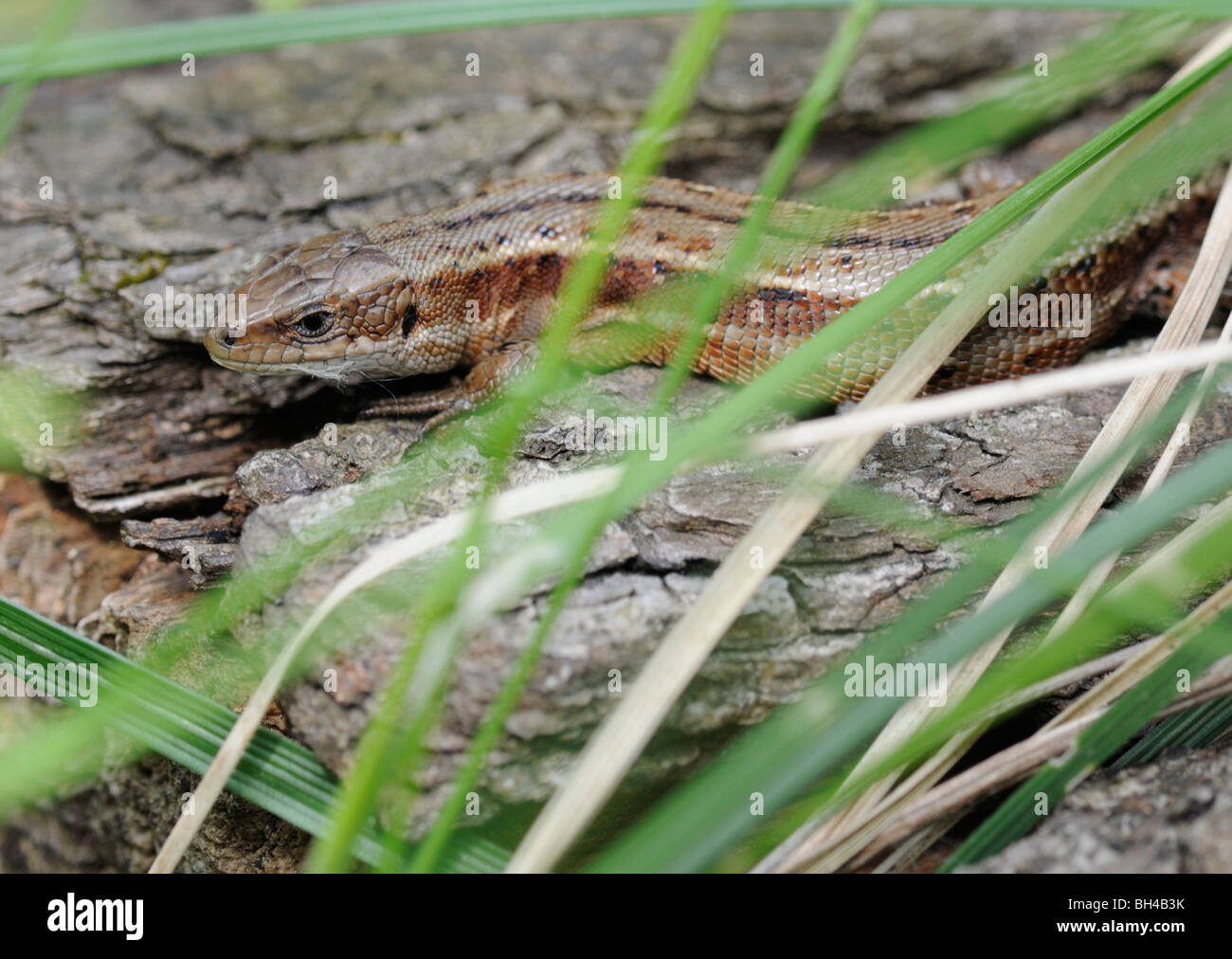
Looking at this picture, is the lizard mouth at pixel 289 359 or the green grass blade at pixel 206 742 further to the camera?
the lizard mouth at pixel 289 359

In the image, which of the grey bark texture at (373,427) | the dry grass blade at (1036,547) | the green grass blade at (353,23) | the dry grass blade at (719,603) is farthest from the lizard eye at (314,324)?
the dry grass blade at (1036,547)

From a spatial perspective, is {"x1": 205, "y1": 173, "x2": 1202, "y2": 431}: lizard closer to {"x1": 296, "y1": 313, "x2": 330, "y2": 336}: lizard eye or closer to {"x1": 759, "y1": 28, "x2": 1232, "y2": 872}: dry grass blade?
{"x1": 296, "y1": 313, "x2": 330, "y2": 336}: lizard eye

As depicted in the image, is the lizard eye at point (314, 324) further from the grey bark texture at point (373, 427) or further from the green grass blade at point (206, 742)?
the green grass blade at point (206, 742)

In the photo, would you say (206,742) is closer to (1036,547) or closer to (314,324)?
(314,324)

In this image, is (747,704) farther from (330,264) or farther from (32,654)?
(330,264)

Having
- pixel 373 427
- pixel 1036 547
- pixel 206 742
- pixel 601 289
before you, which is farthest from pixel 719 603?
pixel 601 289

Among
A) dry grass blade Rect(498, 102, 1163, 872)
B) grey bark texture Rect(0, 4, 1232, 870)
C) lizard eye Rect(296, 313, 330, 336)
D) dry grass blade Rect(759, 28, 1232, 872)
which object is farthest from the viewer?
lizard eye Rect(296, 313, 330, 336)

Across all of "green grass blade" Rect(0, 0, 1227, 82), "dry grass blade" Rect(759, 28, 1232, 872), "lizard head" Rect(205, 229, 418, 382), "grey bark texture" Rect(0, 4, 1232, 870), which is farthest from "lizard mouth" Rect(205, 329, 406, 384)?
"dry grass blade" Rect(759, 28, 1232, 872)
